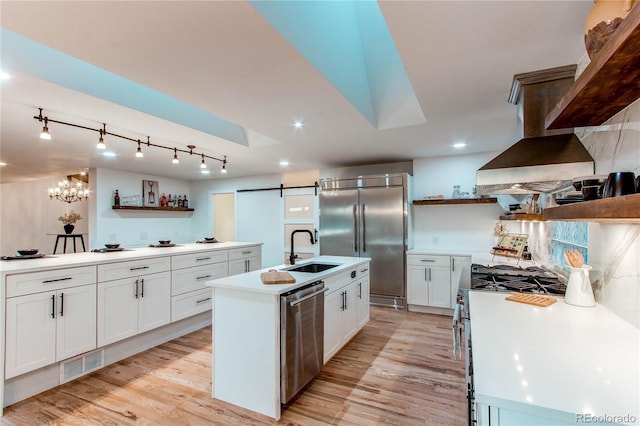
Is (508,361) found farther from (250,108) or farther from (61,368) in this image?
(61,368)

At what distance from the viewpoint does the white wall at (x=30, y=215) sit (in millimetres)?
6336

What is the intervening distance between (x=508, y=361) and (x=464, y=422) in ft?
4.42

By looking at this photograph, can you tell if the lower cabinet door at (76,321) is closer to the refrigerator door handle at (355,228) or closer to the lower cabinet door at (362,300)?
the lower cabinet door at (362,300)

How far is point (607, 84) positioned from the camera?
100 centimetres

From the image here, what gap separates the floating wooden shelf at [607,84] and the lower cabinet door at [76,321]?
3457 mm

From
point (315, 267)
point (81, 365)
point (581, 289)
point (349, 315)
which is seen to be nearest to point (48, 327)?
point (81, 365)

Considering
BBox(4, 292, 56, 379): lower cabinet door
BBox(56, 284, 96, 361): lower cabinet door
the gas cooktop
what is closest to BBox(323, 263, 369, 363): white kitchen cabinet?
the gas cooktop

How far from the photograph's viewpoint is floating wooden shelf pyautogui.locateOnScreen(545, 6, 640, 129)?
749 millimetres

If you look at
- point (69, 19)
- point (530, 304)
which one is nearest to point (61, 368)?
point (69, 19)

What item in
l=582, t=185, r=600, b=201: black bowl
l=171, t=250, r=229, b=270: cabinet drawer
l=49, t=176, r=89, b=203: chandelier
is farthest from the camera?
l=49, t=176, r=89, b=203: chandelier

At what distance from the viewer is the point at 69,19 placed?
1323 millimetres

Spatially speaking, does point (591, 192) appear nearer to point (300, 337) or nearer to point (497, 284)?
point (497, 284)

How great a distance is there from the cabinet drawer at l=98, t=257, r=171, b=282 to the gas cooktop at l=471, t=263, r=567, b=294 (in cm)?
302

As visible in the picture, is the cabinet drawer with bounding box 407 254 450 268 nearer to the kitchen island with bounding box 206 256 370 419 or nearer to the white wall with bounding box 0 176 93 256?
the kitchen island with bounding box 206 256 370 419
